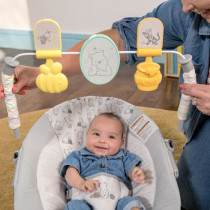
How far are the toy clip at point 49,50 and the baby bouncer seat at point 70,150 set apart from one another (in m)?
0.35

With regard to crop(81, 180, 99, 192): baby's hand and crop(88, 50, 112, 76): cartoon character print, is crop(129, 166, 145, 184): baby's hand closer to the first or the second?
crop(81, 180, 99, 192): baby's hand

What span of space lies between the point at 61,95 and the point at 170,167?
49.8 inches

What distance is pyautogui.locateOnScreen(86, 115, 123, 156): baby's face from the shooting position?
1170 mm

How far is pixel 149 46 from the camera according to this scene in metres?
0.74

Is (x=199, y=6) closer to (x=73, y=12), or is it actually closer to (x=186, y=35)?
(x=186, y=35)

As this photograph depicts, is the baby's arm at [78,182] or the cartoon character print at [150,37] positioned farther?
the baby's arm at [78,182]

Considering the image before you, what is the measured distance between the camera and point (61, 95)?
6.99 feet

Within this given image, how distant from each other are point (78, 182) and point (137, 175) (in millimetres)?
197

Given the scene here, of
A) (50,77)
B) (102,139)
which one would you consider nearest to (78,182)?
(102,139)

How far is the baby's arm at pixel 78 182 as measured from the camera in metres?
1.02

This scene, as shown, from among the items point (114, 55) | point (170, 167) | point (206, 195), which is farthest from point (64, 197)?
point (114, 55)

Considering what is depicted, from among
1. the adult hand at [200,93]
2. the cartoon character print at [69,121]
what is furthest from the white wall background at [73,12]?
the adult hand at [200,93]

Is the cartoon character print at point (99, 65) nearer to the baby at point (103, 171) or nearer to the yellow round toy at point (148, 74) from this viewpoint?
the yellow round toy at point (148, 74)

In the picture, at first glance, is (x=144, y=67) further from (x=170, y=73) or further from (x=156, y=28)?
(x=170, y=73)
